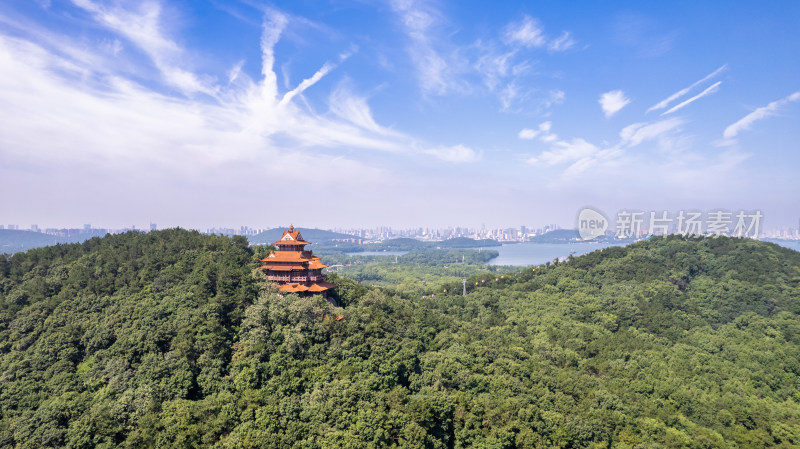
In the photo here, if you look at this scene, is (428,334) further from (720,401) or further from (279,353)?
(720,401)

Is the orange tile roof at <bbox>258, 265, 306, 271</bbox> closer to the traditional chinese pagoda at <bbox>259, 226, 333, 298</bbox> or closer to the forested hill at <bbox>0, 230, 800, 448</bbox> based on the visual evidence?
the traditional chinese pagoda at <bbox>259, 226, 333, 298</bbox>

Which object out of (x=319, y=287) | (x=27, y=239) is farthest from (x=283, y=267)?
(x=27, y=239)

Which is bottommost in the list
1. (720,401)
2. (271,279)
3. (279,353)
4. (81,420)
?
(720,401)

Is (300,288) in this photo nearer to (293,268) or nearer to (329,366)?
(293,268)

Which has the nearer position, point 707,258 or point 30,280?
point 30,280

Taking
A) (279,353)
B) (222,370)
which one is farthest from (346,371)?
(222,370)

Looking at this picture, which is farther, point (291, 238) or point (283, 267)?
point (291, 238)

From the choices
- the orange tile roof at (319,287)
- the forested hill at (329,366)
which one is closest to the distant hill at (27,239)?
the forested hill at (329,366)

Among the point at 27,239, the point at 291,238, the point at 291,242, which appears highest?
the point at 27,239
